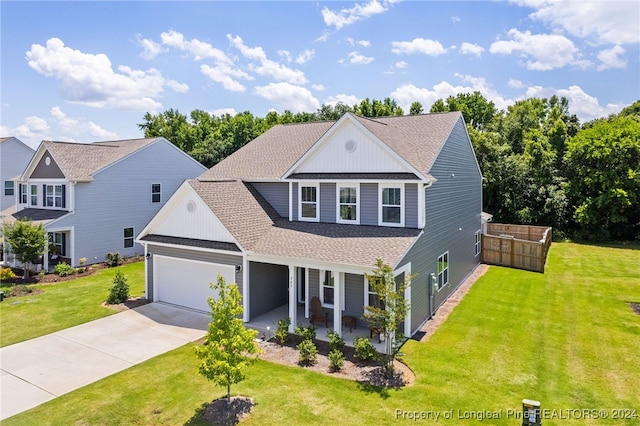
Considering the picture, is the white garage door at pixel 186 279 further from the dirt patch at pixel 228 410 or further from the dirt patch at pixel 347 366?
the dirt patch at pixel 228 410

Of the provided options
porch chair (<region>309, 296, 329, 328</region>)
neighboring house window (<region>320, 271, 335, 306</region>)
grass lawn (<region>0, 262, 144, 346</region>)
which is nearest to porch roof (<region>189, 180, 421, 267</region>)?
neighboring house window (<region>320, 271, 335, 306</region>)

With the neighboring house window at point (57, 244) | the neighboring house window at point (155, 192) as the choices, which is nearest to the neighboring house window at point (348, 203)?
the neighboring house window at point (155, 192)

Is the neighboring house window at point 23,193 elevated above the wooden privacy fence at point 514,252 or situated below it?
above

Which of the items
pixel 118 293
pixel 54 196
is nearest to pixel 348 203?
pixel 118 293

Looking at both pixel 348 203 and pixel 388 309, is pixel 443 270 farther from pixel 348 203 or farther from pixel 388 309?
pixel 388 309

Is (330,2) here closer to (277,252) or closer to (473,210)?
(277,252)

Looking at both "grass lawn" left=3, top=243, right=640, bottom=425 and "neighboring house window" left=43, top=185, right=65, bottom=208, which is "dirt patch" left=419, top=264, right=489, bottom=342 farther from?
"neighboring house window" left=43, top=185, right=65, bottom=208
